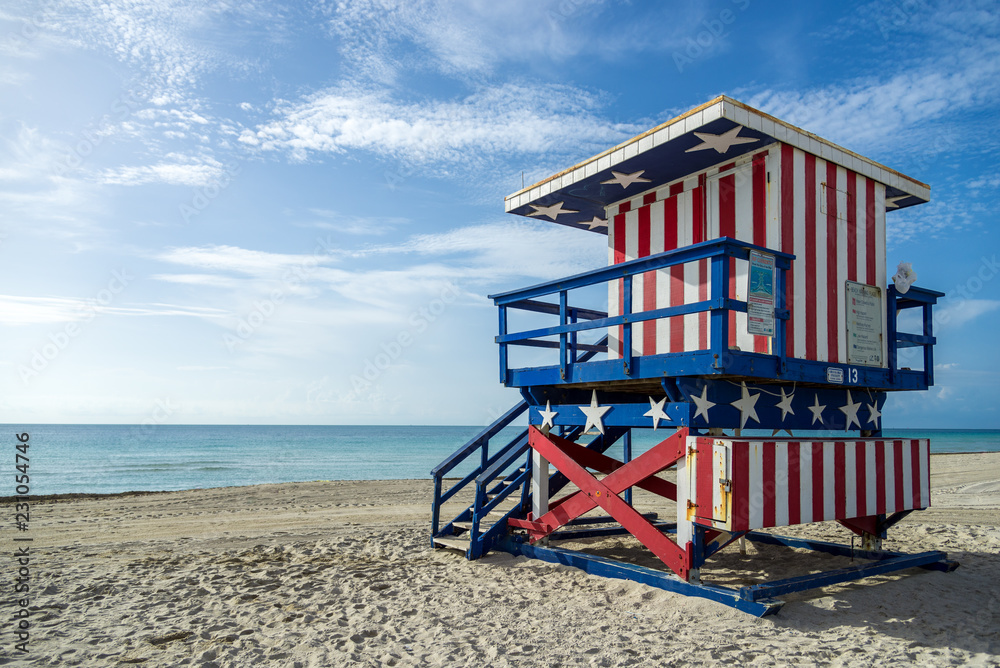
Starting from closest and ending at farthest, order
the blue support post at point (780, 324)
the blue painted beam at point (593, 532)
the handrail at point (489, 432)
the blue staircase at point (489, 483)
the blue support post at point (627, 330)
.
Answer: the blue support post at point (780, 324)
the blue support post at point (627, 330)
the blue staircase at point (489, 483)
the handrail at point (489, 432)
the blue painted beam at point (593, 532)

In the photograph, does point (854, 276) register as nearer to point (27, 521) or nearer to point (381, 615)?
point (381, 615)

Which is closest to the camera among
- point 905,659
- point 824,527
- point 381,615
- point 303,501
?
point 905,659

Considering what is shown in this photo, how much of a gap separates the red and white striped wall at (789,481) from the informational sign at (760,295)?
0.99 m

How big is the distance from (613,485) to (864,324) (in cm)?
331

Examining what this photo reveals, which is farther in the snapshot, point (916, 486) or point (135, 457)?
point (135, 457)

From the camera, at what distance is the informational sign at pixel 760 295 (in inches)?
213

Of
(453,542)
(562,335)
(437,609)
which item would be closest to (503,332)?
(562,335)

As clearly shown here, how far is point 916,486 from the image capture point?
7117mm

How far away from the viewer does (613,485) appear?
21.3ft

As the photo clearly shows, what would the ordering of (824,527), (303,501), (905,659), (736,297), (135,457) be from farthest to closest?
(135,457) < (303,501) < (824,527) < (736,297) < (905,659)

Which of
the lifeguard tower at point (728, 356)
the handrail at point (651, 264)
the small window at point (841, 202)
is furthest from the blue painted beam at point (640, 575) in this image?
the small window at point (841, 202)

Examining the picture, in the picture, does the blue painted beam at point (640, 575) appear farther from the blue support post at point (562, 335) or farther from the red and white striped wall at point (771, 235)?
the red and white striped wall at point (771, 235)

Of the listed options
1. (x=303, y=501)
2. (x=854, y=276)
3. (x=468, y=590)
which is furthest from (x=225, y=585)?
(x=303, y=501)

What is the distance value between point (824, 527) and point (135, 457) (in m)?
48.0
